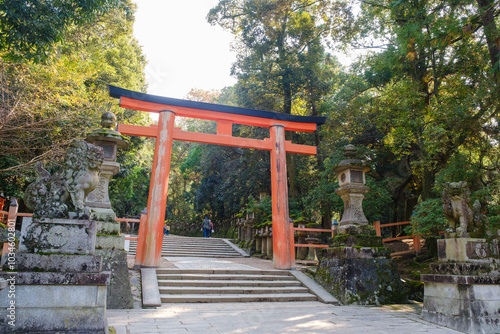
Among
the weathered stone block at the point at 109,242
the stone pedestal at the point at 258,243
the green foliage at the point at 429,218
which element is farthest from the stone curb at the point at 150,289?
the stone pedestal at the point at 258,243

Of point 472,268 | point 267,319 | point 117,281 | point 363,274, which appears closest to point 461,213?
point 472,268

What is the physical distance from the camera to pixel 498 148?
8.08m

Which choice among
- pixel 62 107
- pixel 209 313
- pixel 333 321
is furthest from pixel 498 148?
pixel 62 107

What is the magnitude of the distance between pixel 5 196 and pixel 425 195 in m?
13.7

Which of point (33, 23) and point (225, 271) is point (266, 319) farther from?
point (33, 23)

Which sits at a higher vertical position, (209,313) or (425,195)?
(425,195)

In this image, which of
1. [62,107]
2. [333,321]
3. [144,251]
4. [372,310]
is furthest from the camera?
[62,107]

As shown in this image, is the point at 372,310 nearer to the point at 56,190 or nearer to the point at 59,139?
the point at 56,190

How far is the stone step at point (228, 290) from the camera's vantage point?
5.75 meters

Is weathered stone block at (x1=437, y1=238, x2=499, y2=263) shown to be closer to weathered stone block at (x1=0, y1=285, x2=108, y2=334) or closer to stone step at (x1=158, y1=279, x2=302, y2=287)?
stone step at (x1=158, y1=279, x2=302, y2=287)

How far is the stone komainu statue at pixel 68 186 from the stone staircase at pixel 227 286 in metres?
2.68

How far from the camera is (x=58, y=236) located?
3221 mm

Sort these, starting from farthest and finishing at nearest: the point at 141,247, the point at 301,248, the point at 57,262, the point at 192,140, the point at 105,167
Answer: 1. the point at 301,248
2. the point at 192,140
3. the point at 141,247
4. the point at 105,167
5. the point at 57,262

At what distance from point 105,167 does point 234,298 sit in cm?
336
